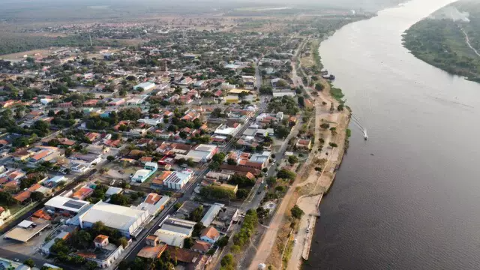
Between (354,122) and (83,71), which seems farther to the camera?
(83,71)

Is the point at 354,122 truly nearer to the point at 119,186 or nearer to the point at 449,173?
the point at 449,173

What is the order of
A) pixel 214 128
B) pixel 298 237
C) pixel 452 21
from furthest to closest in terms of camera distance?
pixel 452 21 < pixel 214 128 < pixel 298 237

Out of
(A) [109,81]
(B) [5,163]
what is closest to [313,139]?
(B) [5,163]

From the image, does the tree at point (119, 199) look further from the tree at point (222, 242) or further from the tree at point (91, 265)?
the tree at point (222, 242)

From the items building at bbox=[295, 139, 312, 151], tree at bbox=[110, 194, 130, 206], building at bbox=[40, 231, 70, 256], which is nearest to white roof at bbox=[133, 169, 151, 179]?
tree at bbox=[110, 194, 130, 206]

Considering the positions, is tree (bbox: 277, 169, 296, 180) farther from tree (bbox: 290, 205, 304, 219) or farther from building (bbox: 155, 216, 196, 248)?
building (bbox: 155, 216, 196, 248)

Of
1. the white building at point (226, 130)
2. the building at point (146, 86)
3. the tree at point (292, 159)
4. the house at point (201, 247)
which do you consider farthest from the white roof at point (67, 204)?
the building at point (146, 86)
